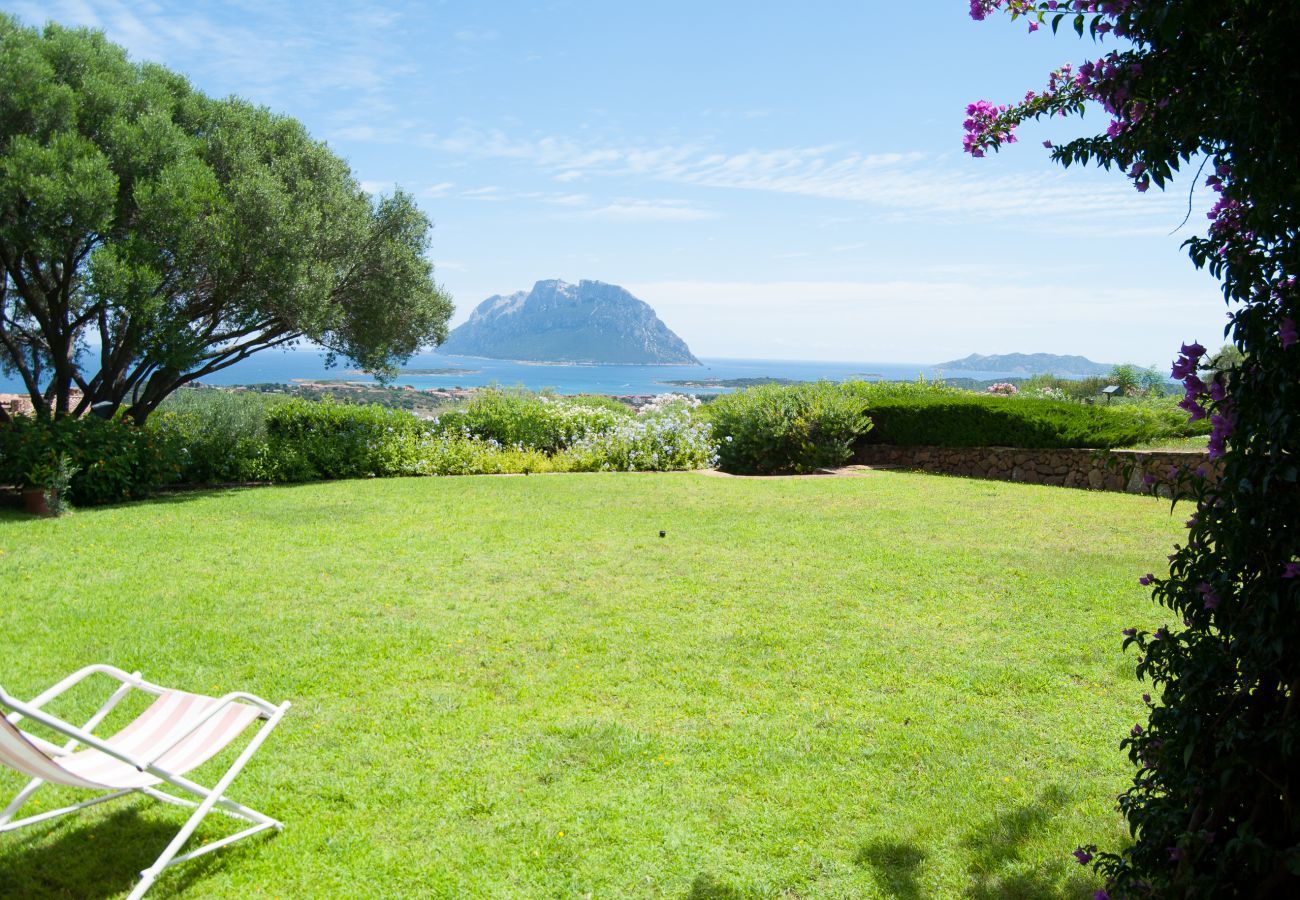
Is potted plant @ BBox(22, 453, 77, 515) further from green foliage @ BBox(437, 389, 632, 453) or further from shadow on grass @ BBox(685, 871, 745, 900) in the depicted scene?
shadow on grass @ BBox(685, 871, 745, 900)

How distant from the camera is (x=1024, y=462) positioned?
1337 centimetres

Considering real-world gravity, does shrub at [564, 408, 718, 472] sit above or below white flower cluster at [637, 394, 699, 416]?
below

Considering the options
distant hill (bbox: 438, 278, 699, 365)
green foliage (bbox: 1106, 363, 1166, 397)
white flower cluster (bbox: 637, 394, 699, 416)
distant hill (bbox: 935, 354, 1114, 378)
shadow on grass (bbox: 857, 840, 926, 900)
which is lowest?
shadow on grass (bbox: 857, 840, 926, 900)

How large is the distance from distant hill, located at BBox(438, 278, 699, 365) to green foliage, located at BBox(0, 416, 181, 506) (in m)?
142

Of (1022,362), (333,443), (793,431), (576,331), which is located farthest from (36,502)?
(576,331)

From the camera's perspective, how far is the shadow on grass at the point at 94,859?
3.03m

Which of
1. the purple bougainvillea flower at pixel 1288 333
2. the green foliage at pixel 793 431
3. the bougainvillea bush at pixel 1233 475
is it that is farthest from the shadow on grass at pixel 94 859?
the green foliage at pixel 793 431

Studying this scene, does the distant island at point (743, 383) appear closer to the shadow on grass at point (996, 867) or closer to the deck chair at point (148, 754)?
the shadow on grass at point (996, 867)

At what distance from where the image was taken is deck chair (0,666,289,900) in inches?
105

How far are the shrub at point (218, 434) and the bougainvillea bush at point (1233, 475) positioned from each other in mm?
12473

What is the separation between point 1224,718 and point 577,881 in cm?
215

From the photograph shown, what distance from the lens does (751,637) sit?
223 inches

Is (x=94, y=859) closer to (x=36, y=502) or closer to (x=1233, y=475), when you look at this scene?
(x=1233, y=475)

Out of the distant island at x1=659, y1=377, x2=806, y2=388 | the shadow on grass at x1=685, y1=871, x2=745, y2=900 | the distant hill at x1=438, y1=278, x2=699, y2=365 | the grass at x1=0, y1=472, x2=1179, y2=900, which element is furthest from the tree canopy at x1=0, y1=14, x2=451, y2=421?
the distant hill at x1=438, y1=278, x2=699, y2=365
